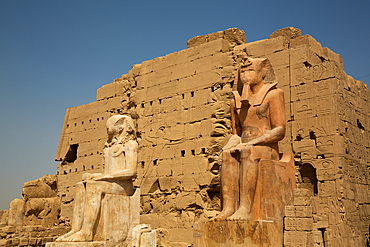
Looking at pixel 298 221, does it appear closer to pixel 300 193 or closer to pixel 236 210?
pixel 300 193

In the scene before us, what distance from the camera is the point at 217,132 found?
9.95 m

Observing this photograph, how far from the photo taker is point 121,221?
630 cm

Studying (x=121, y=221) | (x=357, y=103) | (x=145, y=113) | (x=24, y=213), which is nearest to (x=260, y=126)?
(x=121, y=221)

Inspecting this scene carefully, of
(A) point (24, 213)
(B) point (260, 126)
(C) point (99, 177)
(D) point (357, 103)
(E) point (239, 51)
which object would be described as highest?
(E) point (239, 51)

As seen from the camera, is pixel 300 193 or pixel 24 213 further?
pixel 24 213

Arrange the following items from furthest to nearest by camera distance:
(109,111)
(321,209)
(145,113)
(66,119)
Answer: (66,119) < (109,111) < (145,113) < (321,209)

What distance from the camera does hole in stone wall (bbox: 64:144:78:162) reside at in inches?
561

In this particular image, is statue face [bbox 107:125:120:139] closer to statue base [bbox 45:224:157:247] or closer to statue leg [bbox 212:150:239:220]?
statue base [bbox 45:224:157:247]

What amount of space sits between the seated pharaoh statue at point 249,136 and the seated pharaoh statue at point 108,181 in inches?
63.3

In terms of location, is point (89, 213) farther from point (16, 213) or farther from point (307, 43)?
point (307, 43)

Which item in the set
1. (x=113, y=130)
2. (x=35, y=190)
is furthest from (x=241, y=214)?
(x=35, y=190)

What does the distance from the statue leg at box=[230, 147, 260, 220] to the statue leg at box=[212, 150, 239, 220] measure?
158 mm

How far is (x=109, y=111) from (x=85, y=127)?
1.31 m

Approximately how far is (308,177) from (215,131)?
8.49 feet
